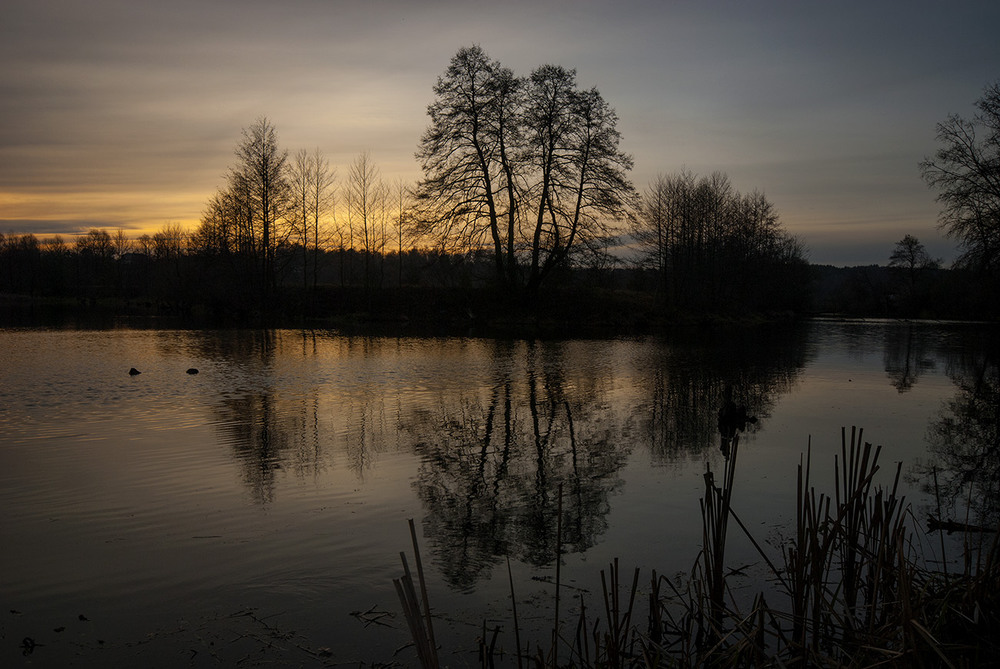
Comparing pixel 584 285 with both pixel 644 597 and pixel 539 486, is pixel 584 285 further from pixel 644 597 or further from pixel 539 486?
pixel 644 597

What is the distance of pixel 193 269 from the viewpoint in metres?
55.6

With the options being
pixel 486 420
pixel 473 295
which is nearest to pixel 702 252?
pixel 473 295

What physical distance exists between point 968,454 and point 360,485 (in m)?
8.90

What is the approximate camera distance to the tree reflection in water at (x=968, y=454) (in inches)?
297

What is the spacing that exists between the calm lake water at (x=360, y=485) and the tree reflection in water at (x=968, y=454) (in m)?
0.08

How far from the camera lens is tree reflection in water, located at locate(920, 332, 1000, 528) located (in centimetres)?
754

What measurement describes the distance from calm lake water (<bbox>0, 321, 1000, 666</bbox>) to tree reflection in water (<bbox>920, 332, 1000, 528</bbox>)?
0.25 ft

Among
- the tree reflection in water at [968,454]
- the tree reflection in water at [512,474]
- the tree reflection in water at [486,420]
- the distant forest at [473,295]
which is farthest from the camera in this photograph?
the distant forest at [473,295]

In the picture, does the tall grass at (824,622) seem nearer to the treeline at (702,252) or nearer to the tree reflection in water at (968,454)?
the tree reflection in water at (968,454)

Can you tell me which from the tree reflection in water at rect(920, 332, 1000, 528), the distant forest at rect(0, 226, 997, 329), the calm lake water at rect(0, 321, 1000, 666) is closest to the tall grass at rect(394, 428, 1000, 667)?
the tree reflection in water at rect(920, 332, 1000, 528)

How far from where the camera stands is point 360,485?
328 inches

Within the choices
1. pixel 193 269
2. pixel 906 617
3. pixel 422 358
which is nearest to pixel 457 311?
pixel 422 358

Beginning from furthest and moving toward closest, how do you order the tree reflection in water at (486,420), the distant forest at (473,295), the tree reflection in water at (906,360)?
1. the distant forest at (473,295)
2. the tree reflection in water at (906,360)
3. the tree reflection in water at (486,420)

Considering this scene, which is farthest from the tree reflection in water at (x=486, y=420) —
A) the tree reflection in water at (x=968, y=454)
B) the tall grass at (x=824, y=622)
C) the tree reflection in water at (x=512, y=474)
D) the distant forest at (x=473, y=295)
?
the distant forest at (x=473, y=295)
